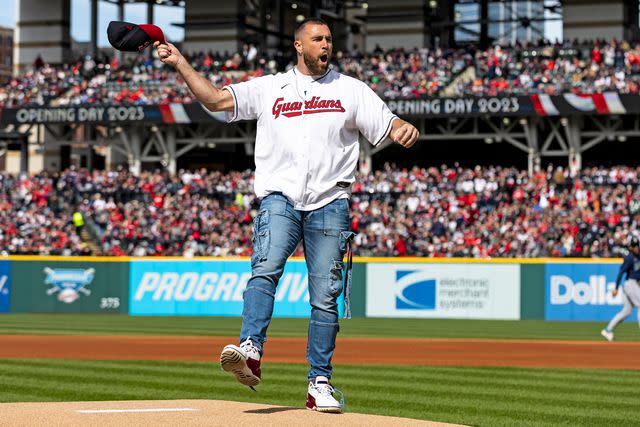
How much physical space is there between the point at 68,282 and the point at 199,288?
11.7 feet

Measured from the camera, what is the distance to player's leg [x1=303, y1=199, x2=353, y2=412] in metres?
6.77

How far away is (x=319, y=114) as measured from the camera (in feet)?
22.1

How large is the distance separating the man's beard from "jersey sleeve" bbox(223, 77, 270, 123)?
0.92 feet

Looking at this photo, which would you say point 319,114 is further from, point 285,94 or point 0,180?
point 0,180

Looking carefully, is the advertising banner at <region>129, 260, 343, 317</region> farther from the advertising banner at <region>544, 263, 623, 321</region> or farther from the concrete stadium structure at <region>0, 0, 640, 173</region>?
the concrete stadium structure at <region>0, 0, 640, 173</region>

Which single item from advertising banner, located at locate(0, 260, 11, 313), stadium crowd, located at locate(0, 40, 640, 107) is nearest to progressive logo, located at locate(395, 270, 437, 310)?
advertising banner, located at locate(0, 260, 11, 313)

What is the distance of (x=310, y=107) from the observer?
266 inches

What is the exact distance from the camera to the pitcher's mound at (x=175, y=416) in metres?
6.09

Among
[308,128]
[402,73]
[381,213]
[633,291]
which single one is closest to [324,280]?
[308,128]

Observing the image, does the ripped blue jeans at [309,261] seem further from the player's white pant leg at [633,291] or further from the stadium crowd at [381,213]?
the stadium crowd at [381,213]

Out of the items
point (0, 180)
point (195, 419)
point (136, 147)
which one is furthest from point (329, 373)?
point (136, 147)

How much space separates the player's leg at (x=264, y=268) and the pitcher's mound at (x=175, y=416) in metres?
0.27

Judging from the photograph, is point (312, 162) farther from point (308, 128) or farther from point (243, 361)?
point (243, 361)

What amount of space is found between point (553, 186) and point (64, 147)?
26676mm
